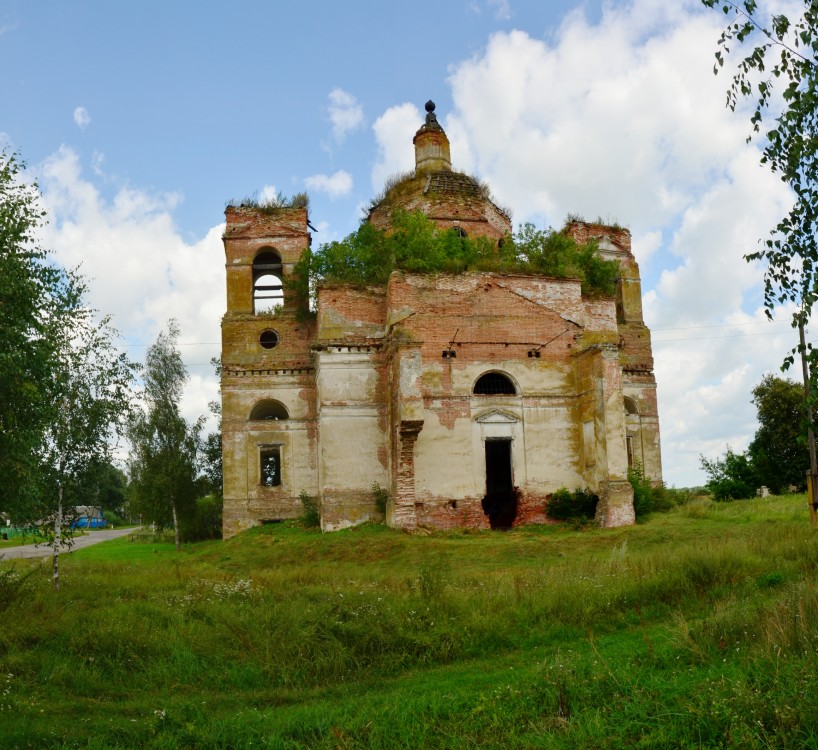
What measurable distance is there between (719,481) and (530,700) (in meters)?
29.8

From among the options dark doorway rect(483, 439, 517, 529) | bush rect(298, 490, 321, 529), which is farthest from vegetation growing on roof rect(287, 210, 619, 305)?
bush rect(298, 490, 321, 529)

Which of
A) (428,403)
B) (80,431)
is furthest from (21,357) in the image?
(428,403)

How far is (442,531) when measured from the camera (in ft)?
73.9

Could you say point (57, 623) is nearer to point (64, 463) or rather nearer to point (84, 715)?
point (84, 715)

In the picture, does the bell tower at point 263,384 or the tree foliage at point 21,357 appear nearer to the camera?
the tree foliage at point 21,357

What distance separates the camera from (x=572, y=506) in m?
23.4

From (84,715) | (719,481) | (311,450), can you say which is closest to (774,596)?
(84,715)

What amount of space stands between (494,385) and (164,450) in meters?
13.6

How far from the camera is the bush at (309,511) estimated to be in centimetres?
2572

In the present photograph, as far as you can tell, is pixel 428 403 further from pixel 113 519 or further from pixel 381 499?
pixel 113 519

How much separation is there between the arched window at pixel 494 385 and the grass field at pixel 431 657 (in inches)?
397

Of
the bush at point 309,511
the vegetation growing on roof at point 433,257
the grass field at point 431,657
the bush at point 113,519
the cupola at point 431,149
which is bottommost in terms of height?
the bush at point 113,519

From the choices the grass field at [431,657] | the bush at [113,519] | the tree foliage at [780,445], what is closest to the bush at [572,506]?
the grass field at [431,657]

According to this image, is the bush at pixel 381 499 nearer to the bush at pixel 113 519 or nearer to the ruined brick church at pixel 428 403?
the ruined brick church at pixel 428 403
